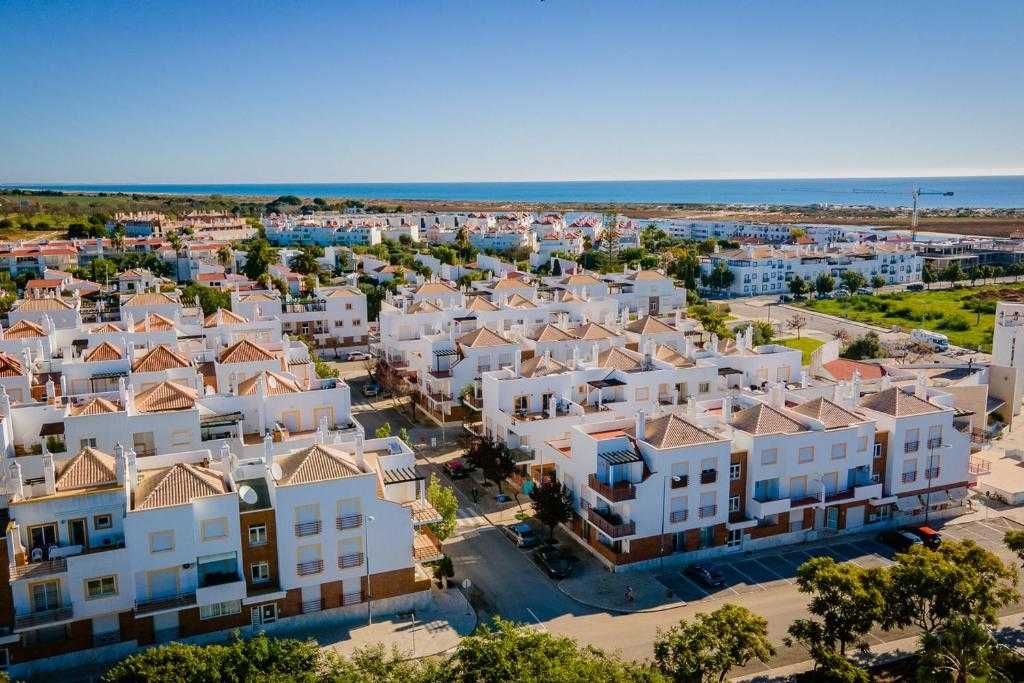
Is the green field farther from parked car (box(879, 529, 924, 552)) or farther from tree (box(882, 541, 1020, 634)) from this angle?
tree (box(882, 541, 1020, 634))

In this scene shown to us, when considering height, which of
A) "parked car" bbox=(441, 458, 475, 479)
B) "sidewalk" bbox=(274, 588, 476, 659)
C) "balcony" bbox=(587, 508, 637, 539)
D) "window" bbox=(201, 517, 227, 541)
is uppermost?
"window" bbox=(201, 517, 227, 541)

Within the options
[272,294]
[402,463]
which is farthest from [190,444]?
[272,294]

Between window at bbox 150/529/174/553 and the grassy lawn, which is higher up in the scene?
window at bbox 150/529/174/553

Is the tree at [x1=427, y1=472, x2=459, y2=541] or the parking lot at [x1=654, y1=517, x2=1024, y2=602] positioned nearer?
the parking lot at [x1=654, y1=517, x2=1024, y2=602]

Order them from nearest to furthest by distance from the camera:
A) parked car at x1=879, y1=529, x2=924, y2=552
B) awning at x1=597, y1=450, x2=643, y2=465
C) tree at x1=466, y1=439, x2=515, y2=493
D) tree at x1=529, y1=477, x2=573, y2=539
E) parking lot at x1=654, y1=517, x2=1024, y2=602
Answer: parking lot at x1=654, y1=517, x2=1024, y2=602, awning at x1=597, y1=450, x2=643, y2=465, tree at x1=529, y1=477, x2=573, y2=539, parked car at x1=879, y1=529, x2=924, y2=552, tree at x1=466, y1=439, x2=515, y2=493

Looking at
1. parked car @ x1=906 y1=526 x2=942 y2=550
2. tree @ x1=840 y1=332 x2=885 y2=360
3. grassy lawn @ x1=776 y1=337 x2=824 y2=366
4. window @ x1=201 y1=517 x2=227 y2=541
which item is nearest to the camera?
window @ x1=201 y1=517 x2=227 y2=541

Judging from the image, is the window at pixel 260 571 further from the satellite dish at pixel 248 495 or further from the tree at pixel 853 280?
the tree at pixel 853 280

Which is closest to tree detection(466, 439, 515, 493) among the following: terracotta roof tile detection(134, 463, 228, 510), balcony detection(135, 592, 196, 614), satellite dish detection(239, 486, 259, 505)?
satellite dish detection(239, 486, 259, 505)

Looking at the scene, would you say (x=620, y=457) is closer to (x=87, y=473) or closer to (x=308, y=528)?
(x=308, y=528)
